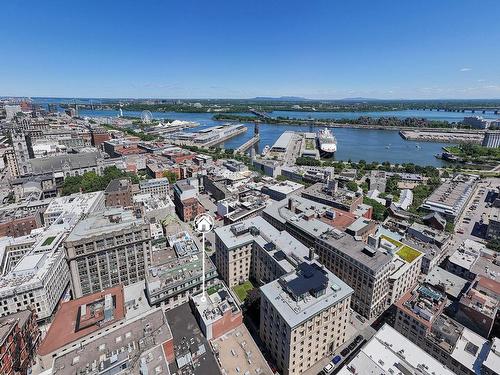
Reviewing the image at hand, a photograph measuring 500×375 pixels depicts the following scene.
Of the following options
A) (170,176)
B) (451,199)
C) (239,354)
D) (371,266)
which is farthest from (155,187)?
(451,199)

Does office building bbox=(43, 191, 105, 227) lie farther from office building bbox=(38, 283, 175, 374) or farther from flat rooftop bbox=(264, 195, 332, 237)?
flat rooftop bbox=(264, 195, 332, 237)

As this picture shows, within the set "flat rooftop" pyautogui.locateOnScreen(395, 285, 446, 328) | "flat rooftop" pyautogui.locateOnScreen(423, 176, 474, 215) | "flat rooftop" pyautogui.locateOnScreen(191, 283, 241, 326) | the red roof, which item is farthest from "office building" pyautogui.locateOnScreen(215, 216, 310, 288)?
"flat rooftop" pyautogui.locateOnScreen(423, 176, 474, 215)

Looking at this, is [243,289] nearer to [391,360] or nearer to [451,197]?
[391,360]

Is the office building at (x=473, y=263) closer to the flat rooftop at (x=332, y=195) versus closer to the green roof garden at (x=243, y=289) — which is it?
the flat rooftop at (x=332, y=195)

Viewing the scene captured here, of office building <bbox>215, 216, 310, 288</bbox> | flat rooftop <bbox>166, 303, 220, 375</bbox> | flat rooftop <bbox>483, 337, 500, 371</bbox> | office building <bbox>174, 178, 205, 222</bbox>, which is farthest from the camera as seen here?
office building <bbox>174, 178, 205, 222</bbox>

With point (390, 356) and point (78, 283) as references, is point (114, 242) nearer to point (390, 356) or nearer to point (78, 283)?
point (78, 283)
